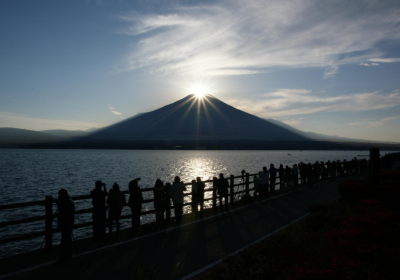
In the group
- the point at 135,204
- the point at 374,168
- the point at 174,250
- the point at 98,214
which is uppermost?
the point at 374,168

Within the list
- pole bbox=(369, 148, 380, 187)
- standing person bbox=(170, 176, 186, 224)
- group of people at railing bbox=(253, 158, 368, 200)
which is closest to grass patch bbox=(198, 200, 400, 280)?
standing person bbox=(170, 176, 186, 224)

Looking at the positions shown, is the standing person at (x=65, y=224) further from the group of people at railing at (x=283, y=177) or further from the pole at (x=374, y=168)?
the pole at (x=374, y=168)

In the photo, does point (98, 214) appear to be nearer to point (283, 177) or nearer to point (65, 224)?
point (65, 224)

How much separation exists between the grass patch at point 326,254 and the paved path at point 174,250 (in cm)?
72

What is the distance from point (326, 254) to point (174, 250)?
397 cm

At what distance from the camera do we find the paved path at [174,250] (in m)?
7.36

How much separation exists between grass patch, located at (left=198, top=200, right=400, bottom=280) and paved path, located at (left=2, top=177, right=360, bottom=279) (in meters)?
0.72

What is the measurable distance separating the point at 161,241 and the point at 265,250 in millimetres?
3283

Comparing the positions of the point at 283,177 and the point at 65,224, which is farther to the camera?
the point at 283,177

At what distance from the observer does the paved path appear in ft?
24.2

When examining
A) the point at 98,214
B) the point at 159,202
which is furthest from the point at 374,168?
the point at 98,214

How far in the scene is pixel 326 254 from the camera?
7.77m

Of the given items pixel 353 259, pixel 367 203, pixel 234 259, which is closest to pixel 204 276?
pixel 234 259

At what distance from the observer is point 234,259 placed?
308 inches
